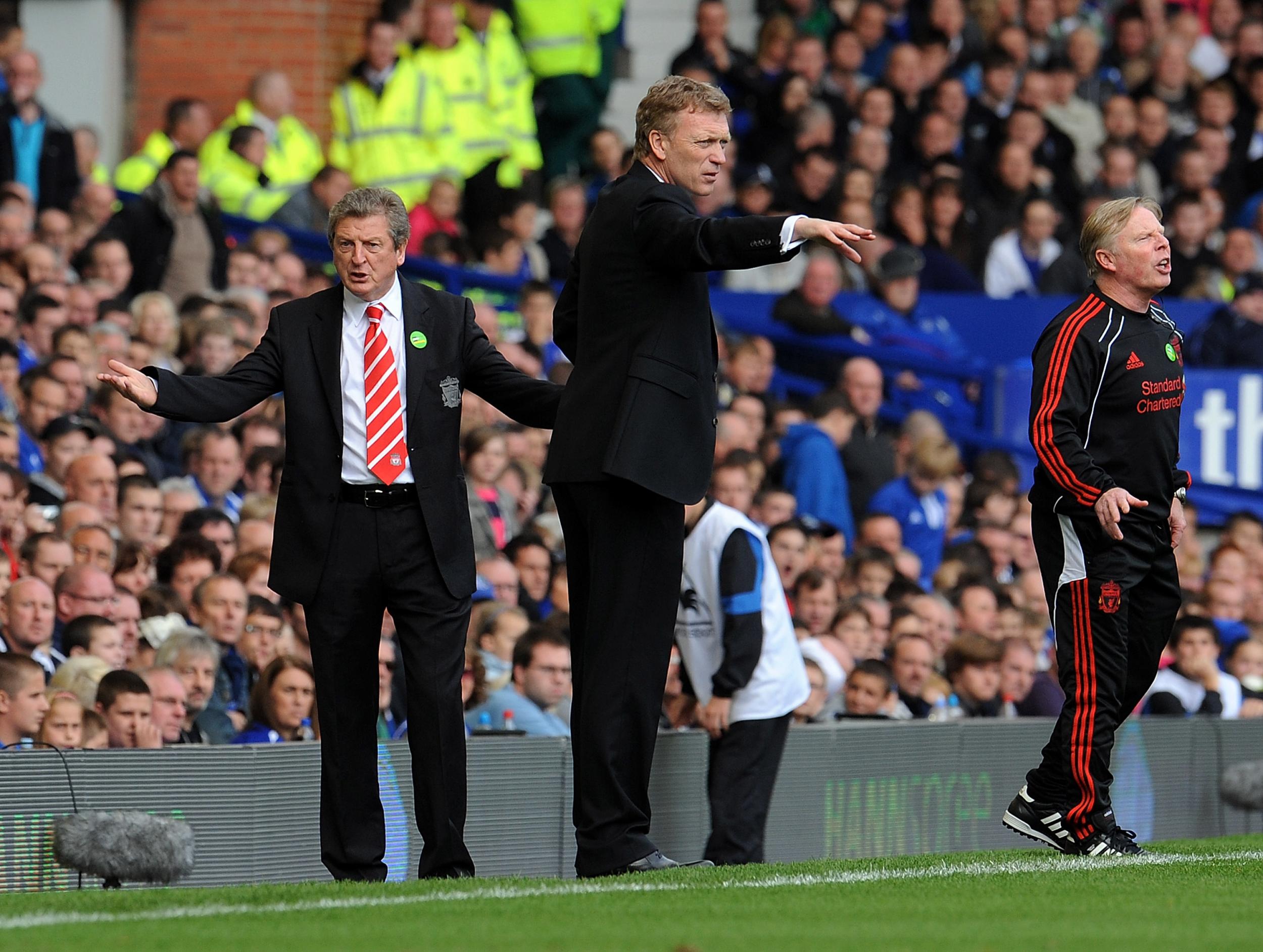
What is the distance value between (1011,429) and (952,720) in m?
6.42

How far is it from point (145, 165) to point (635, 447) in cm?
961

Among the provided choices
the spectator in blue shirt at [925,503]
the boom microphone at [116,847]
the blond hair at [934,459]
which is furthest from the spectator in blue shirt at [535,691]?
the blond hair at [934,459]

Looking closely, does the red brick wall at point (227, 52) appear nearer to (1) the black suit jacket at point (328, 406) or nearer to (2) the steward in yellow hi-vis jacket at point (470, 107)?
(2) the steward in yellow hi-vis jacket at point (470, 107)

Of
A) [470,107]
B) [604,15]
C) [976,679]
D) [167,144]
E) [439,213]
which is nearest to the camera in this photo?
[976,679]

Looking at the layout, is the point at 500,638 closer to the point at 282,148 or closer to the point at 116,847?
the point at 116,847

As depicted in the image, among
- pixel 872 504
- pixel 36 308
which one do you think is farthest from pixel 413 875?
pixel 872 504

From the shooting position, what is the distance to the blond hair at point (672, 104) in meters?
6.40

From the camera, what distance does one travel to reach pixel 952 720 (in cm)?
1018

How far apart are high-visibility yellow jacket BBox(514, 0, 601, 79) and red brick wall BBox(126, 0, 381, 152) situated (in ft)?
4.71

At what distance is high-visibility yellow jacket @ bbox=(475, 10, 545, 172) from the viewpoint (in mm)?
16625

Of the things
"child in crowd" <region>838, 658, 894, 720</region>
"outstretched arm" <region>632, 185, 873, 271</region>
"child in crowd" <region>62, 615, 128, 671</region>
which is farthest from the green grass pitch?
"child in crowd" <region>838, 658, 894, 720</region>

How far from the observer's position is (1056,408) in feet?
22.7

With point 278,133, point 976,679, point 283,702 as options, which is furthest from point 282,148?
point 283,702

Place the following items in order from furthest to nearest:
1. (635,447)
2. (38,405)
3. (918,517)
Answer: (918,517), (38,405), (635,447)
